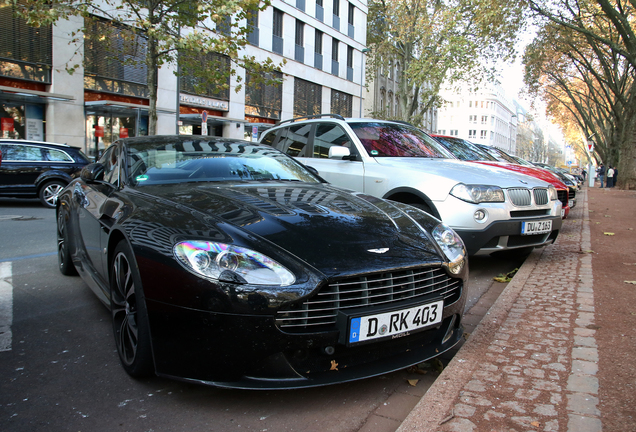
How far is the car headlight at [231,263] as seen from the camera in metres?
2.24

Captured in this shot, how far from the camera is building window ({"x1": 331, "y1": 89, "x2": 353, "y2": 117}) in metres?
35.2

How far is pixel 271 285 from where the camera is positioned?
7.30ft

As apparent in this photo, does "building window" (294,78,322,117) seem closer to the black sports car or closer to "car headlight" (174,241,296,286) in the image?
the black sports car

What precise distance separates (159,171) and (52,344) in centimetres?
133

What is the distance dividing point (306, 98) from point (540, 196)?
2750 cm

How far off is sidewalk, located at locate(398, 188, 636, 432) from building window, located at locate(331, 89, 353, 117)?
3169cm

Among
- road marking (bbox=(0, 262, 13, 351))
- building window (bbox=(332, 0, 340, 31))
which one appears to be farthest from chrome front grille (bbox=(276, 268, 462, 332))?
building window (bbox=(332, 0, 340, 31))

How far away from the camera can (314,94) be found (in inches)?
1291

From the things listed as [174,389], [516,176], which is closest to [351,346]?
[174,389]

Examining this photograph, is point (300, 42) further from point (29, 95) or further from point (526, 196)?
point (526, 196)

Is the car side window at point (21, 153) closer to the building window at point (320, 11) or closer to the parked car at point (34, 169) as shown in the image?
the parked car at point (34, 169)

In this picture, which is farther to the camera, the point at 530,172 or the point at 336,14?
the point at 336,14

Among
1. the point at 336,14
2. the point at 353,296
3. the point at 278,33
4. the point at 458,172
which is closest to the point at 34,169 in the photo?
the point at 458,172

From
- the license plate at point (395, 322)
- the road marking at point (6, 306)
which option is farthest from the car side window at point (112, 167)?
the license plate at point (395, 322)
